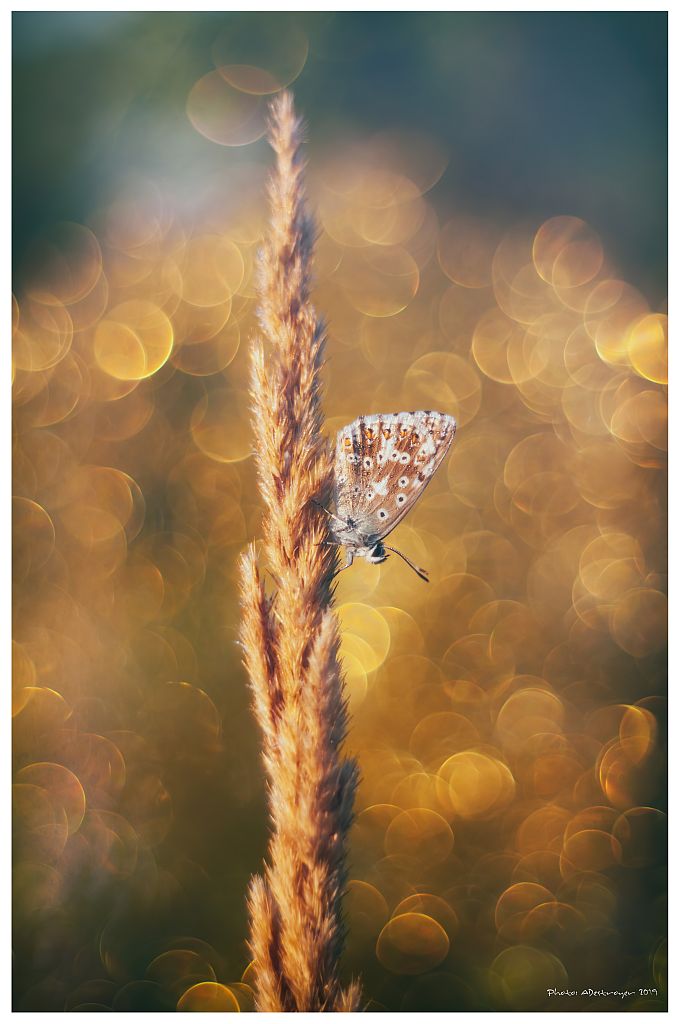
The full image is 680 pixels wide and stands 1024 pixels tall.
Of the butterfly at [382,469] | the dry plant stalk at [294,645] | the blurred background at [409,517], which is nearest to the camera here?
the dry plant stalk at [294,645]

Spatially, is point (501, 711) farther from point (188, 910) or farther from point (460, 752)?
point (188, 910)

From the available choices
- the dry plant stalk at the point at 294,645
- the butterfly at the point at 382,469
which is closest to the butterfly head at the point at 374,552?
the butterfly at the point at 382,469

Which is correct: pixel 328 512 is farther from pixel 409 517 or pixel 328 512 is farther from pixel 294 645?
pixel 409 517

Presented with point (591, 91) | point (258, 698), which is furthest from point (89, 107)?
point (258, 698)

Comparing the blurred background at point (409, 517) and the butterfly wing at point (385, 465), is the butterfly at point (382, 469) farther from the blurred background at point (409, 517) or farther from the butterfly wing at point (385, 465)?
the blurred background at point (409, 517)

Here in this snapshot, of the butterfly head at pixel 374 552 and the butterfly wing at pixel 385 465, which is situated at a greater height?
the butterfly wing at pixel 385 465

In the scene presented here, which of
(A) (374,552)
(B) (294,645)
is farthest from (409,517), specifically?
(B) (294,645)
